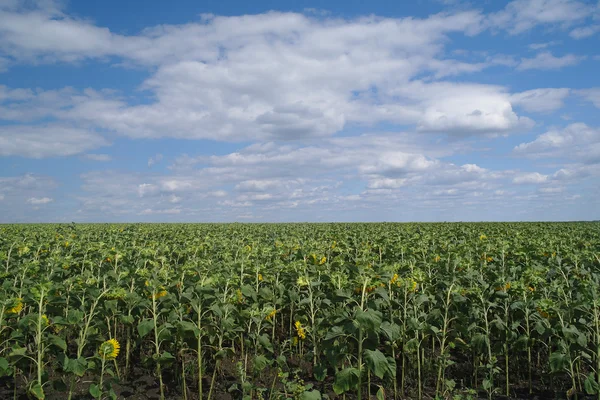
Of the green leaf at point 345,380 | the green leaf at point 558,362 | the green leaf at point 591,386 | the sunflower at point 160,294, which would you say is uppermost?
the sunflower at point 160,294

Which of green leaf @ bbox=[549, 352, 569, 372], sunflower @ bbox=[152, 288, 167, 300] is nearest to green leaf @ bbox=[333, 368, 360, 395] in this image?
green leaf @ bbox=[549, 352, 569, 372]

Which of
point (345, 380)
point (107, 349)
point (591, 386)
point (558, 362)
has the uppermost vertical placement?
point (107, 349)

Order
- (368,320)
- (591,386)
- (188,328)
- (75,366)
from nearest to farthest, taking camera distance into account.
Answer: (368,320), (75,366), (591,386), (188,328)

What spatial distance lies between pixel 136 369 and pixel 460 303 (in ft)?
15.7

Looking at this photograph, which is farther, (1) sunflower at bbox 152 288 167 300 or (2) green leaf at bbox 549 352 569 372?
(1) sunflower at bbox 152 288 167 300

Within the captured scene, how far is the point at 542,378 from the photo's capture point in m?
6.27

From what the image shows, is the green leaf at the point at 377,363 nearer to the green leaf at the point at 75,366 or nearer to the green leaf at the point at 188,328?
the green leaf at the point at 188,328

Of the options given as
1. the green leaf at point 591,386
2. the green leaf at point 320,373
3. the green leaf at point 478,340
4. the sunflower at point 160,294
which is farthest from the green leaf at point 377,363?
the sunflower at point 160,294

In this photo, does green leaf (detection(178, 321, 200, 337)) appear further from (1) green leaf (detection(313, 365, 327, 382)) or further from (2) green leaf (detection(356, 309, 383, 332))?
(2) green leaf (detection(356, 309, 383, 332))

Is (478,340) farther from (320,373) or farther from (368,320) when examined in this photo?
(368,320)

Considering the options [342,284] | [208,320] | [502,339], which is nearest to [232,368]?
[208,320]

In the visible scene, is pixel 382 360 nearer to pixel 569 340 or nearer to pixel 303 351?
pixel 569 340

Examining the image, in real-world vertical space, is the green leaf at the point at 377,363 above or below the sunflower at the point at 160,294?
below

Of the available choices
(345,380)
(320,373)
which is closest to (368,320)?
(345,380)
